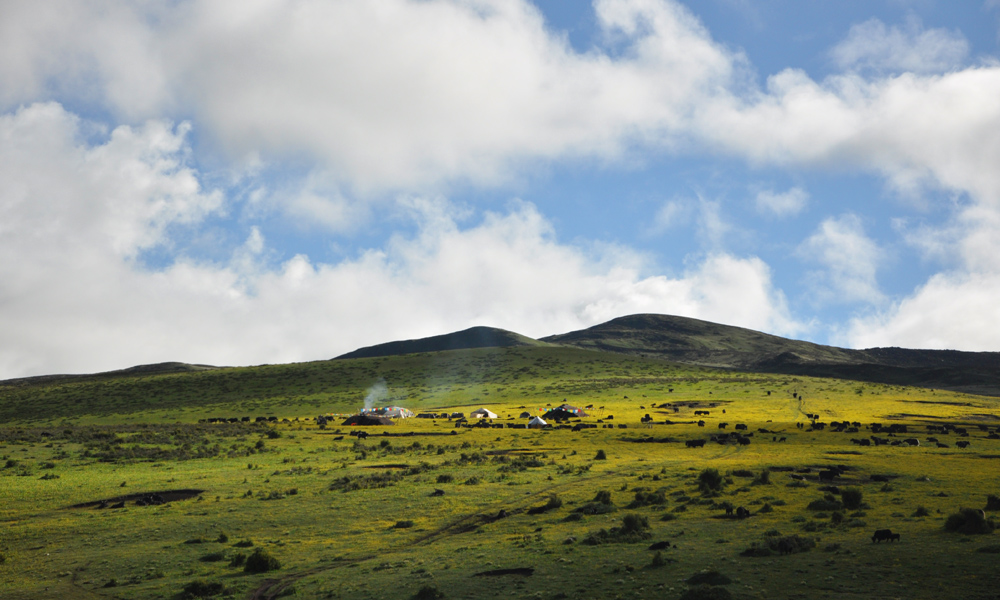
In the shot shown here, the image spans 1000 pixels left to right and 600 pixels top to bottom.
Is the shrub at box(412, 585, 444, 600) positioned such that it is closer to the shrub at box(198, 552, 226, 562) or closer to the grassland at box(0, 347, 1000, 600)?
the grassland at box(0, 347, 1000, 600)

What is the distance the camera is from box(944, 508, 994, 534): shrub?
Answer: 21.6 m

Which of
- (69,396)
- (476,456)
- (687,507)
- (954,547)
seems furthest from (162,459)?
(69,396)

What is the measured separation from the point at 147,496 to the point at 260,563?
17.2 meters

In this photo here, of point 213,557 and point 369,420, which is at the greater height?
point 369,420

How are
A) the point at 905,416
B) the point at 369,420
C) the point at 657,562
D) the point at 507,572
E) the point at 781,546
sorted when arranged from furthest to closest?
the point at 905,416, the point at 369,420, the point at 781,546, the point at 507,572, the point at 657,562

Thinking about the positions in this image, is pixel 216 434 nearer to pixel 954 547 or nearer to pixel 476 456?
pixel 476 456

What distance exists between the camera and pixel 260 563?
2169 centimetres

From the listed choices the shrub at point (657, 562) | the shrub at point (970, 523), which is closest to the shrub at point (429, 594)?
the shrub at point (657, 562)

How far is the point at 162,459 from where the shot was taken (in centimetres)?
5006

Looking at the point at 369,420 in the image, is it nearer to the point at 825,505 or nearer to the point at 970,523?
the point at 825,505

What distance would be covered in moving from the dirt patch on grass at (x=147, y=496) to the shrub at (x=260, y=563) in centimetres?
1479

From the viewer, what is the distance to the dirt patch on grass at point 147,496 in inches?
1320

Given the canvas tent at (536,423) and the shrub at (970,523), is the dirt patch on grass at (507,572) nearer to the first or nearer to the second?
the shrub at (970,523)

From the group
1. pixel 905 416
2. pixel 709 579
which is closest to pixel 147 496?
pixel 709 579
